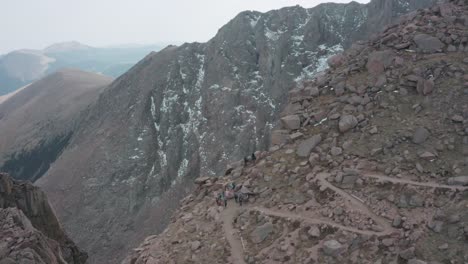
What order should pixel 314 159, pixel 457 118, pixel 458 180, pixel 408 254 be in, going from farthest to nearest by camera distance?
pixel 314 159 < pixel 457 118 < pixel 458 180 < pixel 408 254

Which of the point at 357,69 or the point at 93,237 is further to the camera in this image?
the point at 93,237

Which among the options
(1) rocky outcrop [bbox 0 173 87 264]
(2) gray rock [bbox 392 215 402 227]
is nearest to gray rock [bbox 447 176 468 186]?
(2) gray rock [bbox 392 215 402 227]

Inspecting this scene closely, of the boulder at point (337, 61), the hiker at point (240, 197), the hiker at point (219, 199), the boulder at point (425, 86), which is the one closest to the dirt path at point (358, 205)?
the hiker at point (240, 197)

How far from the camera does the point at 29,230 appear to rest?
19.4m

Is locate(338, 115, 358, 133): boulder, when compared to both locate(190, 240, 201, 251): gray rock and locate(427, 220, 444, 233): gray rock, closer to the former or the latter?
locate(427, 220, 444, 233): gray rock

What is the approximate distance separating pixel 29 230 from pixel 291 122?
13697mm

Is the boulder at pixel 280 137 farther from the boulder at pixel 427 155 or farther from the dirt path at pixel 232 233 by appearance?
the boulder at pixel 427 155

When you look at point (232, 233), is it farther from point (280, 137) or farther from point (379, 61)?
point (379, 61)

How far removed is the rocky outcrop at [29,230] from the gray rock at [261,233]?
30.2 feet

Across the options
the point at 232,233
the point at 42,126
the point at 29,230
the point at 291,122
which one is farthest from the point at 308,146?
the point at 42,126

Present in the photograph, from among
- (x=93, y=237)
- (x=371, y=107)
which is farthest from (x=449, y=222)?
(x=93, y=237)

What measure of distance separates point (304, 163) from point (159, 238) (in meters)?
7.66

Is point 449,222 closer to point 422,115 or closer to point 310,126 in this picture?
point 422,115

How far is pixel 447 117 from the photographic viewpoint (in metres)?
17.6
